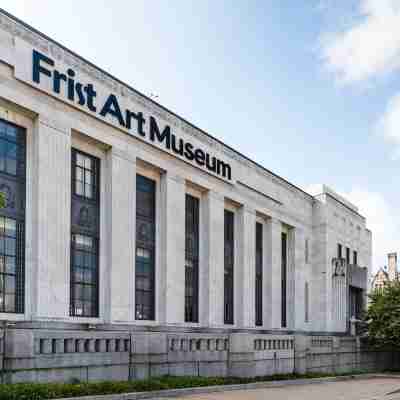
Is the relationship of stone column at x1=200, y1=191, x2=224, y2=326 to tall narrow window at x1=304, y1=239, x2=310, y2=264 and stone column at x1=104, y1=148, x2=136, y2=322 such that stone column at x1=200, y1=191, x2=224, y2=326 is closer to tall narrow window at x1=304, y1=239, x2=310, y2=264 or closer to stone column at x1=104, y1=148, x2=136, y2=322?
stone column at x1=104, y1=148, x2=136, y2=322

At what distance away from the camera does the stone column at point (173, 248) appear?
26219 mm

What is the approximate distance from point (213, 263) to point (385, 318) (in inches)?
547

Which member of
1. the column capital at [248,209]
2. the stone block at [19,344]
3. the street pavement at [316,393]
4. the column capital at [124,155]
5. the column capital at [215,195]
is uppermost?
the column capital at [124,155]

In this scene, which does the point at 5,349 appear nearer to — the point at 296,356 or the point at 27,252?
the point at 27,252

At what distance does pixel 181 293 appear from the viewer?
89.0 ft

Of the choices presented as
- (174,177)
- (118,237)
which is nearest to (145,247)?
(118,237)

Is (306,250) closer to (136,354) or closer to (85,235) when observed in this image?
(85,235)

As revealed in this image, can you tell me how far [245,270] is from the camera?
1277 inches

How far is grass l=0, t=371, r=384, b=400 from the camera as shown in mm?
13797

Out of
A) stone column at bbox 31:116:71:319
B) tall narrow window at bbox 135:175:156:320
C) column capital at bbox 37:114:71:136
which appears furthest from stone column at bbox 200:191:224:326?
column capital at bbox 37:114:71:136

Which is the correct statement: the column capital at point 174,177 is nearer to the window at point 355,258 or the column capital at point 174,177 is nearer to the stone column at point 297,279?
the stone column at point 297,279

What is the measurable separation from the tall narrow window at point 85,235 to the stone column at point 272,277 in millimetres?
14992

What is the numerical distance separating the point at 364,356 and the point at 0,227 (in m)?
26.7

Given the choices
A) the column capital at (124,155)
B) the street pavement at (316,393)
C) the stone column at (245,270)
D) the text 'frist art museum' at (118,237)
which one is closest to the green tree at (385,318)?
the text 'frist art museum' at (118,237)
